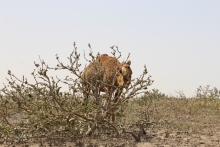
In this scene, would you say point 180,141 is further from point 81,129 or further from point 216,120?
point 216,120

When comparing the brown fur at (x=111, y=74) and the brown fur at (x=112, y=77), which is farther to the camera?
the brown fur at (x=111, y=74)

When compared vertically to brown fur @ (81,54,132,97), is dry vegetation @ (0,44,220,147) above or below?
below

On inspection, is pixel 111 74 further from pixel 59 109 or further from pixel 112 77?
pixel 59 109

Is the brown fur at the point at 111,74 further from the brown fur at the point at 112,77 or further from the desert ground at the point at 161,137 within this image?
the desert ground at the point at 161,137

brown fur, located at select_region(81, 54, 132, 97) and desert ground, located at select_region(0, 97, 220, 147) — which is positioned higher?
brown fur, located at select_region(81, 54, 132, 97)

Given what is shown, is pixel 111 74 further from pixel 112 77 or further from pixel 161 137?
pixel 161 137

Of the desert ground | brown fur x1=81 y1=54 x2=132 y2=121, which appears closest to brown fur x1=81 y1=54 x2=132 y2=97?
brown fur x1=81 y1=54 x2=132 y2=121

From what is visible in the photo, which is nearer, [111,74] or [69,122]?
[69,122]

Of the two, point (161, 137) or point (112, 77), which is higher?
point (112, 77)

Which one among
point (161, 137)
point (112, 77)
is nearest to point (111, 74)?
point (112, 77)

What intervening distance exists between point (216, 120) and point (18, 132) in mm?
5342

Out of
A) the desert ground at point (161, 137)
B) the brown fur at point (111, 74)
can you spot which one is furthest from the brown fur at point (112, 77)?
the desert ground at point (161, 137)

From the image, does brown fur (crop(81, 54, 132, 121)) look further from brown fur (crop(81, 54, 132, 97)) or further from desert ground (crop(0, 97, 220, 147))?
desert ground (crop(0, 97, 220, 147))

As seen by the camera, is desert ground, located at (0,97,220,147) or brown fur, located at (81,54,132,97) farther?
brown fur, located at (81,54,132,97)
